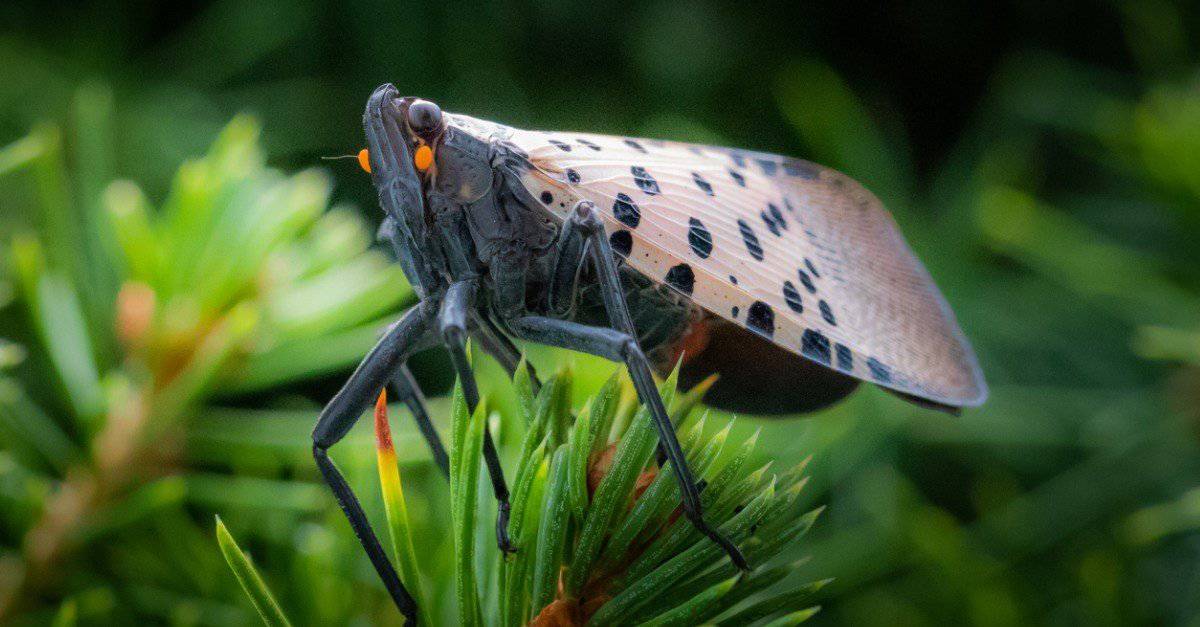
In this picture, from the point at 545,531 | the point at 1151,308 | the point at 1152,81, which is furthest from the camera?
the point at 1152,81

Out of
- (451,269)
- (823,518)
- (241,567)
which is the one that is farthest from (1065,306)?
(241,567)

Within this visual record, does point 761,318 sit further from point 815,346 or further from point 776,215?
point 776,215

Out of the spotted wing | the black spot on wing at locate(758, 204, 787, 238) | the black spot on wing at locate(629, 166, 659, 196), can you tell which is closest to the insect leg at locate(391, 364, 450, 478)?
the spotted wing

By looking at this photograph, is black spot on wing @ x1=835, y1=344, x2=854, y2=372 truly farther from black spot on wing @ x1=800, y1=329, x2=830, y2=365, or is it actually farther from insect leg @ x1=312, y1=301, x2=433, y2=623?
insect leg @ x1=312, y1=301, x2=433, y2=623

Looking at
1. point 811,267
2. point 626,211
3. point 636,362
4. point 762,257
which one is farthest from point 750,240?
point 636,362

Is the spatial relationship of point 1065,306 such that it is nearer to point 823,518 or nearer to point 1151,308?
point 1151,308

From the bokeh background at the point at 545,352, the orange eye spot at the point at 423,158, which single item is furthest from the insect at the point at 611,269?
the bokeh background at the point at 545,352
